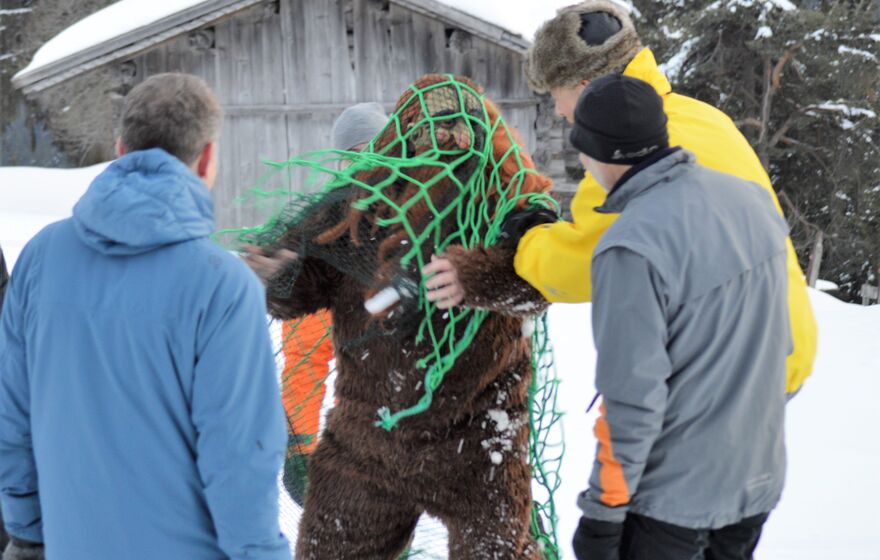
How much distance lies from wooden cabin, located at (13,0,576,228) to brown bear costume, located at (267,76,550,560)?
26.5ft

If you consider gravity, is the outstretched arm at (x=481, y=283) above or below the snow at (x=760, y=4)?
below

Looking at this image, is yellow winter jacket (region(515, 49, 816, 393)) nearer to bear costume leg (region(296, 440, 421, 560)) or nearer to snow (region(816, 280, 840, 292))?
bear costume leg (region(296, 440, 421, 560))

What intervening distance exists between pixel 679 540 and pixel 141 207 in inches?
46.1

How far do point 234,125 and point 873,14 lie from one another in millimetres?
11067

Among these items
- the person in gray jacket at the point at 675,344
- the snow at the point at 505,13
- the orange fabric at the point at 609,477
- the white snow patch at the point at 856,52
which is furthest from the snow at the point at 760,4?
the orange fabric at the point at 609,477

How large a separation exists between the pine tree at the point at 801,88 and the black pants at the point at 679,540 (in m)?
14.4

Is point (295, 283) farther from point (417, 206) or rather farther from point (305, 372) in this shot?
point (305, 372)

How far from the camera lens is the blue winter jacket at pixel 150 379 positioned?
1527 millimetres

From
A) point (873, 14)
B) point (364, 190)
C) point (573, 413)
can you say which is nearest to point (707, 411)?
point (364, 190)

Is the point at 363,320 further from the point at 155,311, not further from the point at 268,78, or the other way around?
the point at 268,78

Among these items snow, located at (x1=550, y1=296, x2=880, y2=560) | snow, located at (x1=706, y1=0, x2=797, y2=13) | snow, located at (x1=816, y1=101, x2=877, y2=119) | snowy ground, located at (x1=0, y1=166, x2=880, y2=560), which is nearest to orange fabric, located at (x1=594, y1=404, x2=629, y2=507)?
snowy ground, located at (x1=0, y1=166, x2=880, y2=560)

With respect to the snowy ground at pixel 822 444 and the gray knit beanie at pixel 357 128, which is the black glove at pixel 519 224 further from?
the snowy ground at pixel 822 444

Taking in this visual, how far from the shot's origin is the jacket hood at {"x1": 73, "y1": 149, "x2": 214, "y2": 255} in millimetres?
1512

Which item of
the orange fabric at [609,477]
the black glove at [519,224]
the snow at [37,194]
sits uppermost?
the black glove at [519,224]
